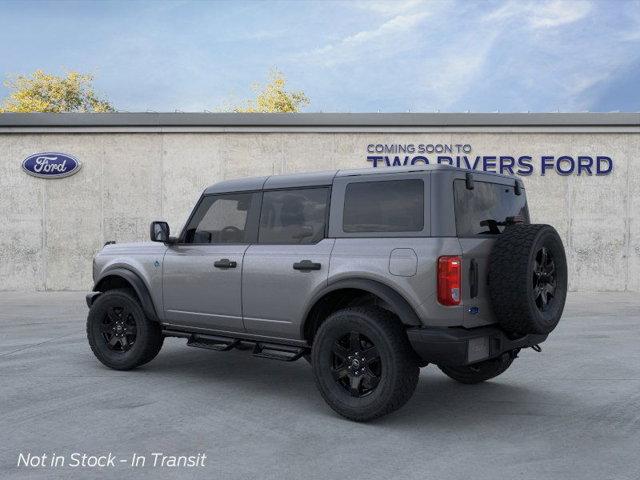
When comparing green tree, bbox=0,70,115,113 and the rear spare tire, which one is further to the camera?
green tree, bbox=0,70,115,113

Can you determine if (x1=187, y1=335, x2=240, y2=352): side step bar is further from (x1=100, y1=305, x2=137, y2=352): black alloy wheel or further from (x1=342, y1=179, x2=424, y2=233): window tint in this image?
(x1=342, y1=179, x2=424, y2=233): window tint

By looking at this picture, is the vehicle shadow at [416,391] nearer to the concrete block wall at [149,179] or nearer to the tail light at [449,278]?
the tail light at [449,278]

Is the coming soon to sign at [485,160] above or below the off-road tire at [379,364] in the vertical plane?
above

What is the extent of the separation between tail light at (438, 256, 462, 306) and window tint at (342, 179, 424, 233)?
14.0 inches

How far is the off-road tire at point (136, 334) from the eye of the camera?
616 centimetres

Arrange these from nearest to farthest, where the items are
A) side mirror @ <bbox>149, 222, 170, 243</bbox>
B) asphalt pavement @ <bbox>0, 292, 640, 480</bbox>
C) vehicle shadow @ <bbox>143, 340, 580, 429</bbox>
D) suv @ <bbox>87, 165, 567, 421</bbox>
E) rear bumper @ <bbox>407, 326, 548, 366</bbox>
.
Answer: asphalt pavement @ <bbox>0, 292, 640, 480</bbox>
rear bumper @ <bbox>407, 326, 548, 366</bbox>
suv @ <bbox>87, 165, 567, 421</bbox>
vehicle shadow @ <bbox>143, 340, 580, 429</bbox>
side mirror @ <bbox>149, 222, 170, 243</bbox>

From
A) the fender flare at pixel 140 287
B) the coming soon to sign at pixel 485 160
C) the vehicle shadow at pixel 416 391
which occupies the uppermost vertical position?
the coming soon to sign at pixel 485 160

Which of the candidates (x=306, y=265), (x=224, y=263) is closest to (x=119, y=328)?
(x=224, y=263)

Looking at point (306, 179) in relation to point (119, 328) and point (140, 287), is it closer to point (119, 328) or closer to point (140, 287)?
point (140, 287)

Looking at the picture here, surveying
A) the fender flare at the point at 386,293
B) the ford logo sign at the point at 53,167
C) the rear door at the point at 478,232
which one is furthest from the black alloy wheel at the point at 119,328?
the ford logo sign at the point at 53,167

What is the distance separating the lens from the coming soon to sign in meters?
14.8

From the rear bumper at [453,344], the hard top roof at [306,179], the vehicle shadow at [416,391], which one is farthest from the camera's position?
the vehicle shadow at [416,391]

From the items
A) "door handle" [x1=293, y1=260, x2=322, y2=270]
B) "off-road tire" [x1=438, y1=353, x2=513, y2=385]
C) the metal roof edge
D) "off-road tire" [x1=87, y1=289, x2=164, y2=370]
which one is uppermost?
the metal roof edge

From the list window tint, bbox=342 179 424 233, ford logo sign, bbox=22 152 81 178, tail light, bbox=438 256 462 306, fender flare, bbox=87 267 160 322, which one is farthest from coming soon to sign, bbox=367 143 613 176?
tail light, bbox=438 256 462 306
